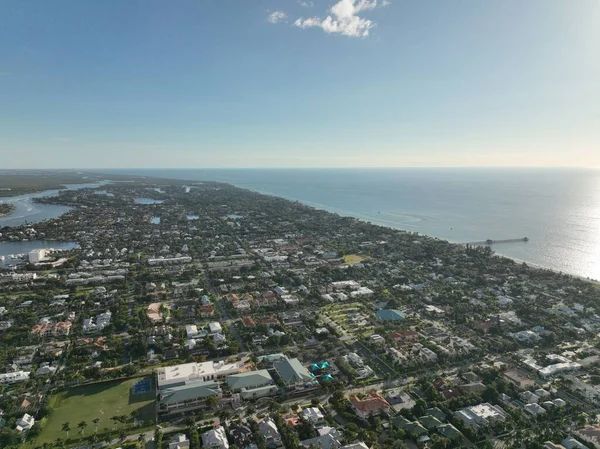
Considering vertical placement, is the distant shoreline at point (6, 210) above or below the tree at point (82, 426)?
above

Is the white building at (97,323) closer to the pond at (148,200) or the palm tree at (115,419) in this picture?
the palm tree at (115,419)

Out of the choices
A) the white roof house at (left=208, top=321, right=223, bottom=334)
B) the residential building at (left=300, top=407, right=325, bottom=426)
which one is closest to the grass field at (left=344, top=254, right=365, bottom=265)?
the white roof house at (left=208, top=321, right=223, bottom=334)

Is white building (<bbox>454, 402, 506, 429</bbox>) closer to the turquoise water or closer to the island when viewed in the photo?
the island

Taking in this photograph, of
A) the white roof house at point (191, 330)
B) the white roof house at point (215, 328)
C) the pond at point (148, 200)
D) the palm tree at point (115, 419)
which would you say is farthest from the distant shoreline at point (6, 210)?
the palm tree at point (115, 419)

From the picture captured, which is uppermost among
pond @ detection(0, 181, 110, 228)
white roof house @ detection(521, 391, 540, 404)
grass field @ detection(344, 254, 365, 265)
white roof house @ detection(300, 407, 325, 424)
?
pond @ detection(0, 181, 110, 228)

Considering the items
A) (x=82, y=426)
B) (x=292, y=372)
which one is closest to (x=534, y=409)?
(x=292, y=372)

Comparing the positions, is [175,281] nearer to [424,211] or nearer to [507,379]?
[507,379]
